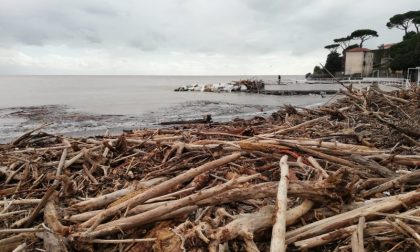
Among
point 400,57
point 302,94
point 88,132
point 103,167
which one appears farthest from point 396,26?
point 103,167

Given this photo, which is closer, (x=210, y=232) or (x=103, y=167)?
(x=210, y=232)

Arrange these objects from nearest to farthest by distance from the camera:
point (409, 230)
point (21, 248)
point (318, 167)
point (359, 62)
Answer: point (409, 230)
point (21, 248)
point (318, 167)
point (359, 62)

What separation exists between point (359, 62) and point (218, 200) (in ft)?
339

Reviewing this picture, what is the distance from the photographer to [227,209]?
11.0 ft

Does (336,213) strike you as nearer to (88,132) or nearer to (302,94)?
(88,132)

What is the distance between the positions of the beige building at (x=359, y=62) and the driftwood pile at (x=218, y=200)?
98.9 m

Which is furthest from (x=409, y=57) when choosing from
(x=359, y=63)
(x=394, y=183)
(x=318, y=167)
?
(x=394, y=183)

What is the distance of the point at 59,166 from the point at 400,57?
6648 cm

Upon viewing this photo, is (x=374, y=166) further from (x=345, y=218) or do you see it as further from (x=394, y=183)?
(x=345, y=218)

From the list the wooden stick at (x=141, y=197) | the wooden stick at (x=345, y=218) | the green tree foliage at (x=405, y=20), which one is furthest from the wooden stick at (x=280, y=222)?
the green tree foliage at (x=405, y=20)

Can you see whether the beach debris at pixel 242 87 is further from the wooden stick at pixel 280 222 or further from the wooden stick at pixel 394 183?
the wooden stick at pixel 280 222

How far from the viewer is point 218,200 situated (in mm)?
3154

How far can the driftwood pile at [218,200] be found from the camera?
269 centimetres

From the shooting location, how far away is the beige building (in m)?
96.0
